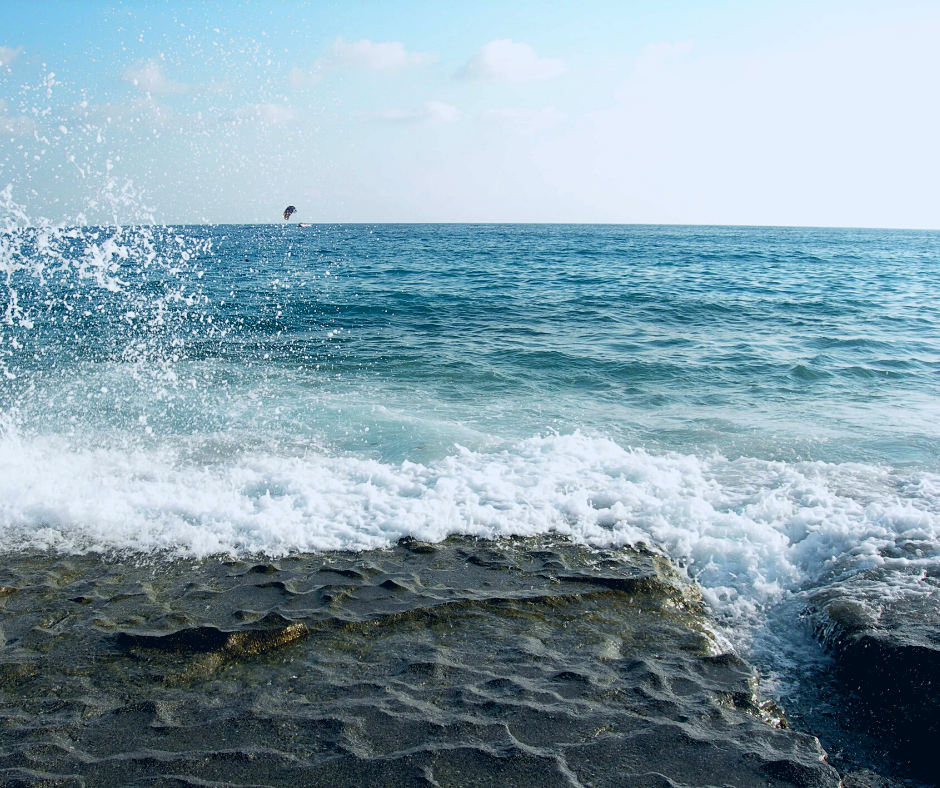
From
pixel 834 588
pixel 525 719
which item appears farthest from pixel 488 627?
pixel 834 588

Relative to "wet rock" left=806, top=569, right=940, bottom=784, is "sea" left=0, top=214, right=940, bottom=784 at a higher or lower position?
higher

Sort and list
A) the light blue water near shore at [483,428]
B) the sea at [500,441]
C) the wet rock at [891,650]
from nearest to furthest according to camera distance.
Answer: the wet rock at [891,650]
the sea at [500,441]
the light blue water near shore at [483,428]

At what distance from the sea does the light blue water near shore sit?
4cm

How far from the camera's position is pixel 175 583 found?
15.9ft

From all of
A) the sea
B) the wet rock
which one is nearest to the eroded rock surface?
the sea

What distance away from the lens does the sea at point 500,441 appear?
5.39m

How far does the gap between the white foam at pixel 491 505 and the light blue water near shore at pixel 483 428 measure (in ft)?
0.10

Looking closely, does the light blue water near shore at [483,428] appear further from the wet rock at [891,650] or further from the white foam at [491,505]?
the wet rock at [891,650]

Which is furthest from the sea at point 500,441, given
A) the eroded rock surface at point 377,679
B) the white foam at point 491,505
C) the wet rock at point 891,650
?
the eroded rock surface at point 377,679

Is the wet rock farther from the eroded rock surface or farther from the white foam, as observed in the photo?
the eroded rock surface

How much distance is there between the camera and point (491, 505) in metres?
6.22

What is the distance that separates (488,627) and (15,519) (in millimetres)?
4862

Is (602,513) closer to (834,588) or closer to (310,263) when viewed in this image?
(834,588)

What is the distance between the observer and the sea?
5.39 meters
